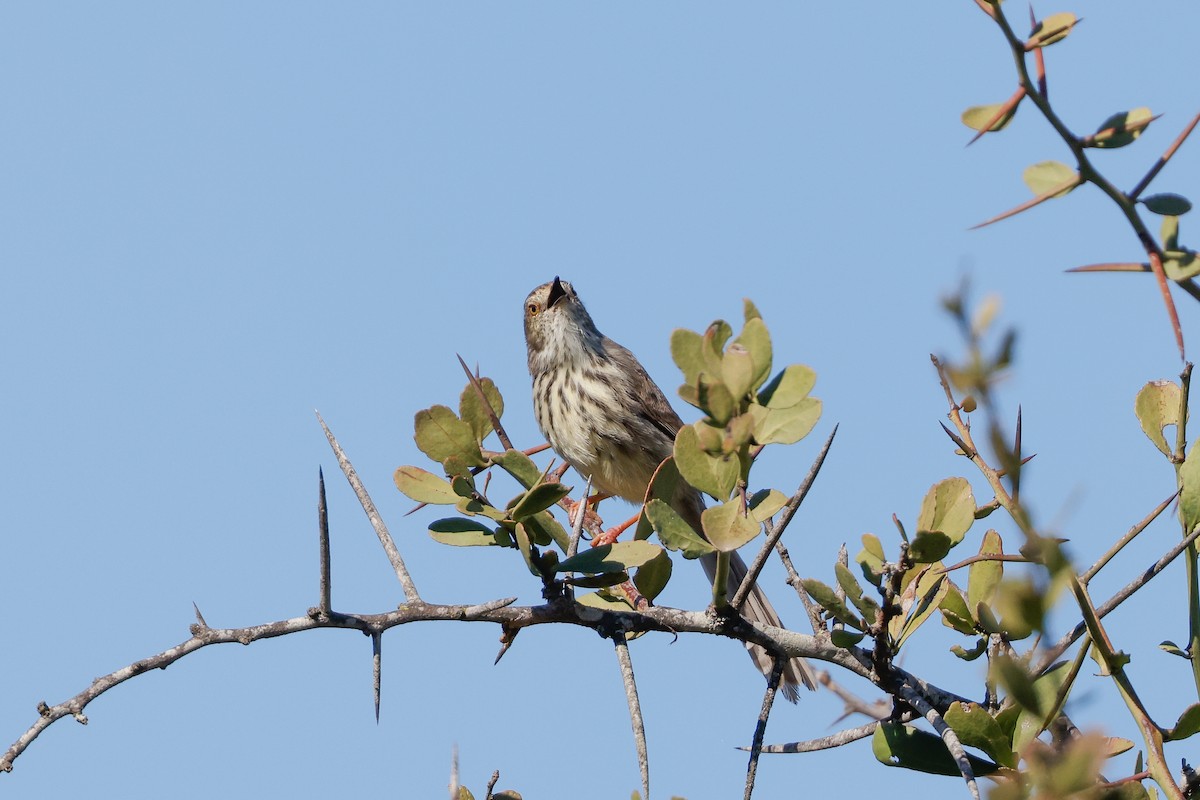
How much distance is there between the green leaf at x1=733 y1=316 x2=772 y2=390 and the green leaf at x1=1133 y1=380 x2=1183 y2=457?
946 millimetres

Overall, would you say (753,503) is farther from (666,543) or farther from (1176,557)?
(1176,557)

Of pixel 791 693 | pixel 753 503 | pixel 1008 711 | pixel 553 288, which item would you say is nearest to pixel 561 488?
pixel 753 503

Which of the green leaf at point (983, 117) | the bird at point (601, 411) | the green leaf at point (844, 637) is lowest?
the green leaf at point (844, 637)

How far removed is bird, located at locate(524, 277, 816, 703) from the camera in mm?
7785

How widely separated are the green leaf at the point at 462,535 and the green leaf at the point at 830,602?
0.68 m

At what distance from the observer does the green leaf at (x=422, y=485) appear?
2.86 metres

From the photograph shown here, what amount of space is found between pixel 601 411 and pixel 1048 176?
6286 mm

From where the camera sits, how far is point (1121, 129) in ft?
5.44

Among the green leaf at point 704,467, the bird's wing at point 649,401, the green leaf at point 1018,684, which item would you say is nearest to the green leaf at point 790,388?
the green leaf at point 704,467

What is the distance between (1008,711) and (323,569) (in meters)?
1.28

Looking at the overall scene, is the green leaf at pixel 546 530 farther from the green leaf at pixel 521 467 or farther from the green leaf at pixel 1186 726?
the green leaf at pixel 1186 726

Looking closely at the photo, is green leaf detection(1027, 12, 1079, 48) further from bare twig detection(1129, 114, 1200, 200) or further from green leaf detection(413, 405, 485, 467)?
green leaf detection(413, 405, 485, 467)

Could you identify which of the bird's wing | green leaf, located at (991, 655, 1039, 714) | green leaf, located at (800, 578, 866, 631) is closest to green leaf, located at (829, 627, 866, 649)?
green leaf, located at (800, 578, 866, 631)

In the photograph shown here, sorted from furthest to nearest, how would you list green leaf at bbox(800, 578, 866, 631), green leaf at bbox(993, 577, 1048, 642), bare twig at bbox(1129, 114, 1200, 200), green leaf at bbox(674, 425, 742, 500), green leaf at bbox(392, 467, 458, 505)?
green leaf at bbox(392, 467, 458, 505) → green leaf at bbox(800, 578, 866, 631) → green leaf at bbox(674, 425, 742, 500) → bare twig at bbox(1129, 114, 1200, 200) → green leaf at bbox(993, 577, 1048, 642)
